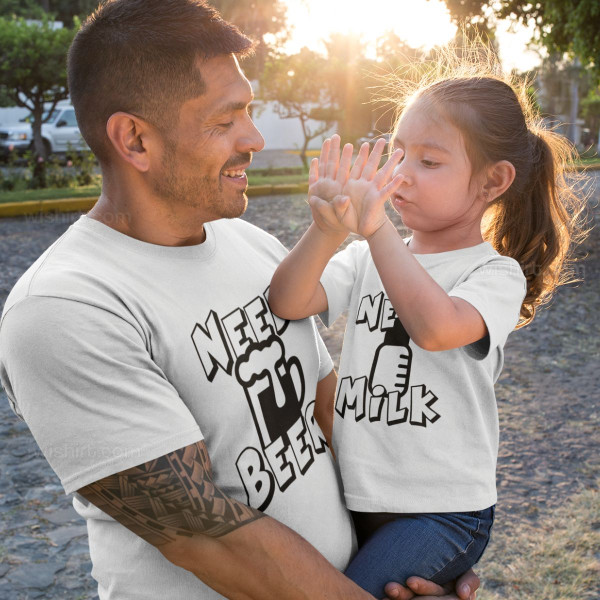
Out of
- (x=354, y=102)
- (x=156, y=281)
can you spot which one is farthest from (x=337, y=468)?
(x=354, y=102)

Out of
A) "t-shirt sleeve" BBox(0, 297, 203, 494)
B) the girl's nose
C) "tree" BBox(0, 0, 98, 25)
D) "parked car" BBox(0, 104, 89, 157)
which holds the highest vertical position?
A: "tree" BBox(0, 0, 98, 25)

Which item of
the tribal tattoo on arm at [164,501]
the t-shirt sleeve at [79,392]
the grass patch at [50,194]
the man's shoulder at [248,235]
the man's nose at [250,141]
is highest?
the man's nose at [250,141]

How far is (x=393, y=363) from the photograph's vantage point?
2127 mm

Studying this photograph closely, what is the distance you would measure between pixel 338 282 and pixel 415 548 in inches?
32.9

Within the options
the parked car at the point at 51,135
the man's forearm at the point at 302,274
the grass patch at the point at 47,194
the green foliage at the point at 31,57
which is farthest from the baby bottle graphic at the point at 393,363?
the parked car at the point at 51,135

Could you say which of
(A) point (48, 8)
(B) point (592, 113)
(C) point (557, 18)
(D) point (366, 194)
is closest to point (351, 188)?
(D) point (366, 194)

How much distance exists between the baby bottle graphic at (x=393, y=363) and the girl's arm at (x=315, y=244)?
9.4 inches

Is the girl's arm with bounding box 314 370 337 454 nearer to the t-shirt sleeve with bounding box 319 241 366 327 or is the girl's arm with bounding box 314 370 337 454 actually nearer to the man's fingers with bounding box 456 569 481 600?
the t-shirt sleeve with bounding box 319 241 366 327

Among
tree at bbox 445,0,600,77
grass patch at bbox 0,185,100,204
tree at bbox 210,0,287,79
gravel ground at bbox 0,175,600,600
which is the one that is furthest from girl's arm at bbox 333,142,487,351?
tree at bbox 210,0,287,79

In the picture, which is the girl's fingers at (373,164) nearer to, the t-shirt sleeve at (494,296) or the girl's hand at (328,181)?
the girl's hand at (328,181)

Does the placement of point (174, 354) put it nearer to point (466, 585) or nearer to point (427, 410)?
point (427, 410)

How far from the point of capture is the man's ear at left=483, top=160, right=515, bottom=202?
2293 millimetres

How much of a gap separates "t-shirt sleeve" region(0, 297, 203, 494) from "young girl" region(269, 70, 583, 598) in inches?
24.1

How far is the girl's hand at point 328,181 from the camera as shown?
6.39ft
